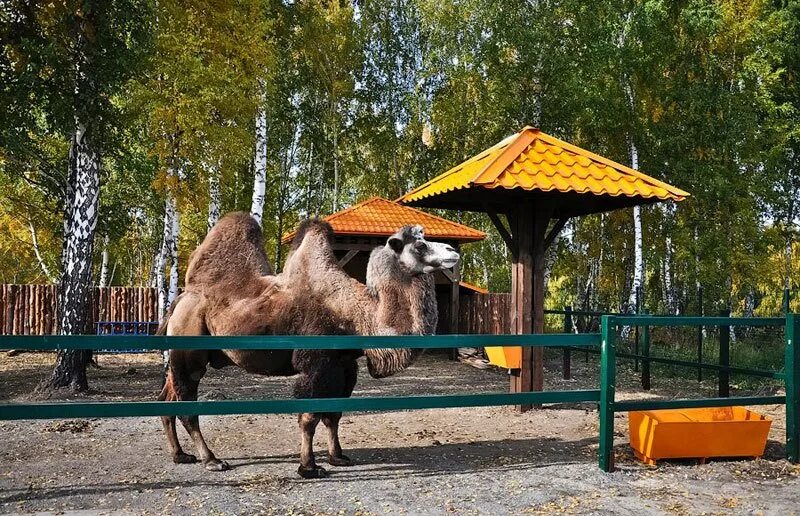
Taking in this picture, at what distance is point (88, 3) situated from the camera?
29.9 feet

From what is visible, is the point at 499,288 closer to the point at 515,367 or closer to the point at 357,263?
the point at 357,263

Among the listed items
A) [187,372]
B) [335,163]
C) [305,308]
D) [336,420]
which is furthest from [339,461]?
[335,163]

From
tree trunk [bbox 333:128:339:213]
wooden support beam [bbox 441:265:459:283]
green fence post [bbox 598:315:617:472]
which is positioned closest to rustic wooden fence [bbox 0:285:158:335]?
wooden support beam [bbox 441:265:459:283]

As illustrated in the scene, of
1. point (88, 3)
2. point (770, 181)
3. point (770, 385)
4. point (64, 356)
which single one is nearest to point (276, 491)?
point (64, 356)

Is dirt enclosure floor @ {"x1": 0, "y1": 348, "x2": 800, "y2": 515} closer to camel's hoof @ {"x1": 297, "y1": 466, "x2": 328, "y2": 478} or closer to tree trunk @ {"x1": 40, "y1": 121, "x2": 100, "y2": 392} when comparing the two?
camel's hoof @ {"x1": 297, "y1": 466, "x2": 328, "y2": 478}

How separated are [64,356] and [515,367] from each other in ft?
20.8

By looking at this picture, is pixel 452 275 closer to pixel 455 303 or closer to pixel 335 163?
pixel 455 303

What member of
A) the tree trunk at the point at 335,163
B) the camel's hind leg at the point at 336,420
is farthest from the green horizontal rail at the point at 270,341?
the tree trunk at the point at 335,163

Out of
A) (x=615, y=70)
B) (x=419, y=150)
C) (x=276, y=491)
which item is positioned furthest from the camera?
(x=419, y=150)

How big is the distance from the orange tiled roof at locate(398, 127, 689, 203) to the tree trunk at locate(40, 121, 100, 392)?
4.76 metres

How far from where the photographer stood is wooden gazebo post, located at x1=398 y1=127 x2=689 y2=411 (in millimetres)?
7512

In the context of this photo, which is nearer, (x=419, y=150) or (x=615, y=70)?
(x=615, y=70)

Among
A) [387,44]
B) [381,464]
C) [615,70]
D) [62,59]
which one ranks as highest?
[387,44]

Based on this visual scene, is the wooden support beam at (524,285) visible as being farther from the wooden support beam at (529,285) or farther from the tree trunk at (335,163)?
the tree trunk at (335,163)
